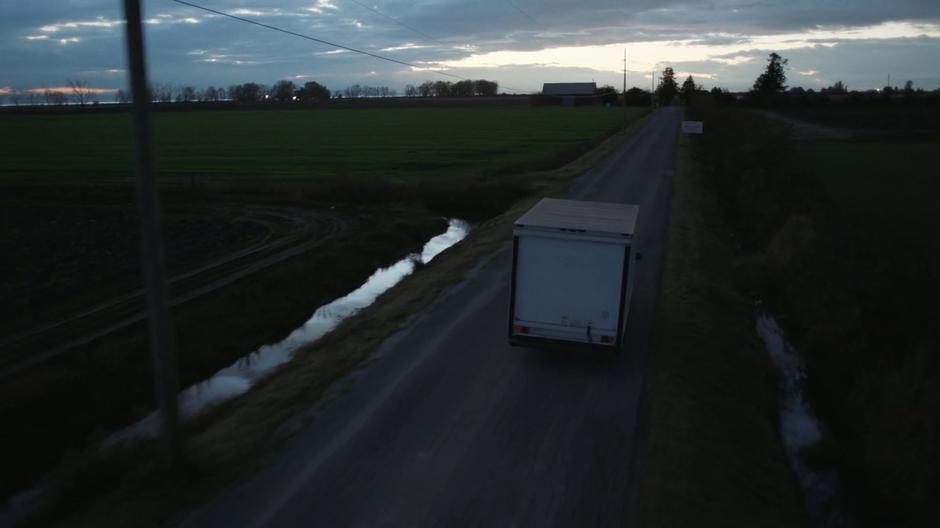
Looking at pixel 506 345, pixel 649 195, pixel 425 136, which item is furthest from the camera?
pixel 425 136

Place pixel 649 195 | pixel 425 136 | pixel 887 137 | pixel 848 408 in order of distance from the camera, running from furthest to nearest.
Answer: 1. pixel 425 136
2. pixel 887 137
3. pixel 649 195
4. pixel 848 408

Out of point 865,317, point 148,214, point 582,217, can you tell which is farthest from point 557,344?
point 148,214

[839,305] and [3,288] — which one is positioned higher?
[839,305]

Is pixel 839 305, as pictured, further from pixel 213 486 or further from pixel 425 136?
pixel 425 136

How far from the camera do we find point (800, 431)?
11.4 m

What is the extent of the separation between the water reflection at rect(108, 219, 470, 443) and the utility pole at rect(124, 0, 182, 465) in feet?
13.1

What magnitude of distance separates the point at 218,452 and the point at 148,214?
11.0ft

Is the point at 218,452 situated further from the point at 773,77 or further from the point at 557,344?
the point at 773,77

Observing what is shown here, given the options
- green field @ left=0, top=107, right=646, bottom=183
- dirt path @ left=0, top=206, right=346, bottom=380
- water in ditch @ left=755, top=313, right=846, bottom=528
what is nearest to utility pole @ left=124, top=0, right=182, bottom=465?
dirt path @ left=0, top=206, right=346, bottom=380

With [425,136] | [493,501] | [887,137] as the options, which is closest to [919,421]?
[493,501]

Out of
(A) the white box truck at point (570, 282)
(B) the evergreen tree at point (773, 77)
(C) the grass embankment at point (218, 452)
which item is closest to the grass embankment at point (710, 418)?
(A) the white box truck at point (570, 282)

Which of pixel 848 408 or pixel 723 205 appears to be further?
pixel 723 205

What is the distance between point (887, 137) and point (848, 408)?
203ft

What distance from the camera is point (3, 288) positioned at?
1922 cm
